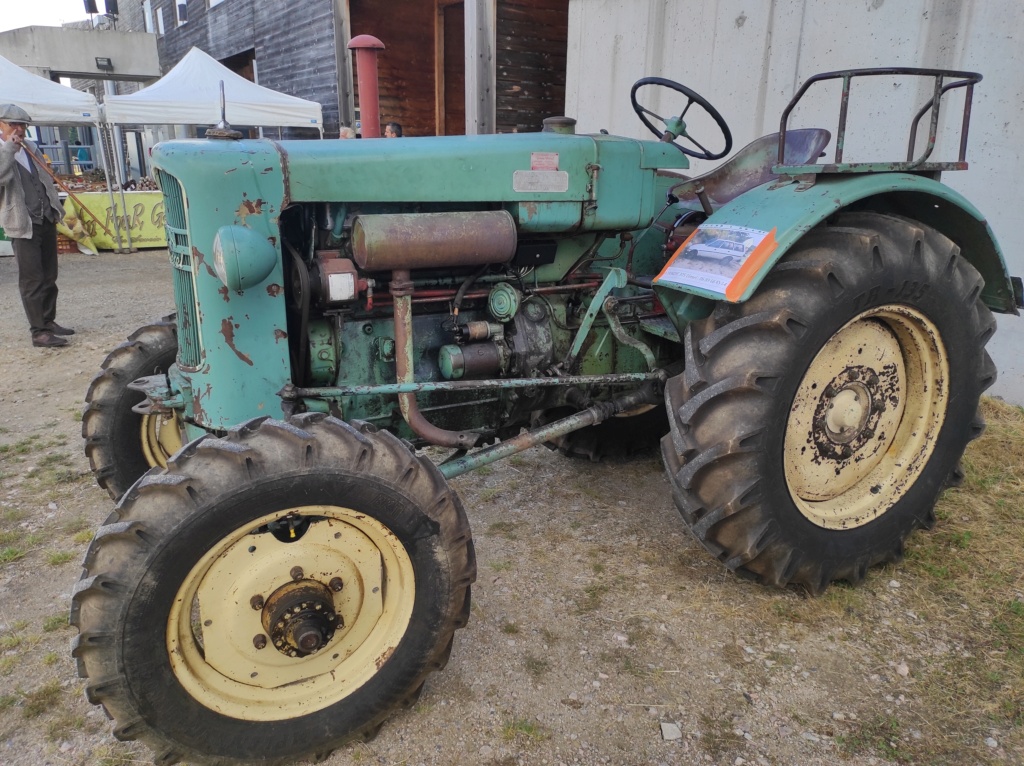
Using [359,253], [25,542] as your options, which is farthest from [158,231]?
[359,253]

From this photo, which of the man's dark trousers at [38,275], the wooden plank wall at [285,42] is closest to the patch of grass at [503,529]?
the man's dark trousers at [38,275]

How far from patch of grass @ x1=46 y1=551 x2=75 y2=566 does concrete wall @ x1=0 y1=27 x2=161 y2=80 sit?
23618 mm

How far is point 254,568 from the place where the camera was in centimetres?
184

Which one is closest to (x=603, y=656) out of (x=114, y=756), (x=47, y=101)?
(x=114, y=756)

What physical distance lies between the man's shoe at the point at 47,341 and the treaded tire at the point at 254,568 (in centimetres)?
500

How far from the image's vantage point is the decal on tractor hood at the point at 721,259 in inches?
87.7

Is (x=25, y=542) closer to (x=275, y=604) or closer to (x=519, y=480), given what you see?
(x=275, y=604)

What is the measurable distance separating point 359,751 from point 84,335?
558 centimetres

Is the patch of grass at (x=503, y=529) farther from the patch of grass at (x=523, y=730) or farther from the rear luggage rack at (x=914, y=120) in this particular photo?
the rear luggage rack at (x=914, y=120)

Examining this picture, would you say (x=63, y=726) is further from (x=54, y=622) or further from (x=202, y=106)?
(x=202, y=106)

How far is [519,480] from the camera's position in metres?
3.53

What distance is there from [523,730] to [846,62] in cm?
446

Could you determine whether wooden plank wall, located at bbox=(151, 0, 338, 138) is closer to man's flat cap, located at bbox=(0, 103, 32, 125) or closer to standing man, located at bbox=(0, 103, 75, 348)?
man's flat cap, located at bbox=(0, 103, 32, 125)

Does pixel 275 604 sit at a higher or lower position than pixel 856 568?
higher
